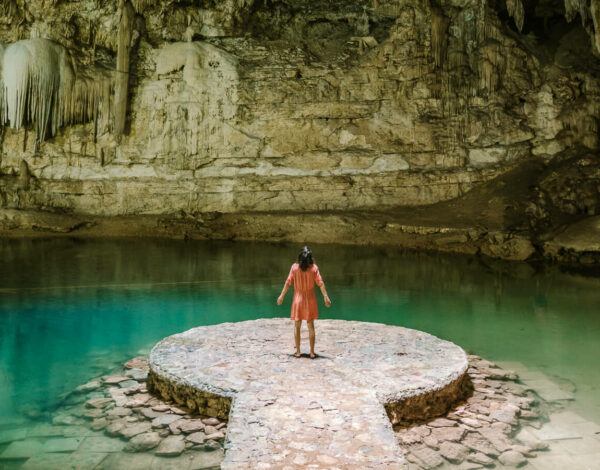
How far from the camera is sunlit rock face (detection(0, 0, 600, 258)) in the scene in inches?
663

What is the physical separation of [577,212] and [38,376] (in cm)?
1366

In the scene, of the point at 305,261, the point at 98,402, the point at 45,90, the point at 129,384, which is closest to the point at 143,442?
the point at 98,402

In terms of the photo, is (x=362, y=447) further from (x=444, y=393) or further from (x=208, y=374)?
(x=208, y=374)

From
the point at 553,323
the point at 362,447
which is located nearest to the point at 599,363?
the point at 553,323

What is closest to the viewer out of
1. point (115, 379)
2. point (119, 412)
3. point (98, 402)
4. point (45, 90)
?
point (119, 412)

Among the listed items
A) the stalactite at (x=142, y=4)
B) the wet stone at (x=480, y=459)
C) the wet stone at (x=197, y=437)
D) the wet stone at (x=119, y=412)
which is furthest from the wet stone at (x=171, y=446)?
the stalactite at (x=142, y=4)

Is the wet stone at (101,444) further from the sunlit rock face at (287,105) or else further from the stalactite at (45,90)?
the stalactite at (45,90)

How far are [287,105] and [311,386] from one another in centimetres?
1415

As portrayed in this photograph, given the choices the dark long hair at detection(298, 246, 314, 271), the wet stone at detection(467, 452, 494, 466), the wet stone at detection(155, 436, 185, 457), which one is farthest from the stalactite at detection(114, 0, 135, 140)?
the wet stone at detection(467, 452, 494, 466)

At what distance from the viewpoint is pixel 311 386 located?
14.8ft

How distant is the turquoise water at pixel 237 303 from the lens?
6254 millimetres

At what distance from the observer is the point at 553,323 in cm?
819

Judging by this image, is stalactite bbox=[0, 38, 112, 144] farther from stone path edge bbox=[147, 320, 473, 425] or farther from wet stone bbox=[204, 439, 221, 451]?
wet stone bbox=[204, 439, 221, 451]

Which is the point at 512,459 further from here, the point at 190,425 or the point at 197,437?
the point at 190,425
